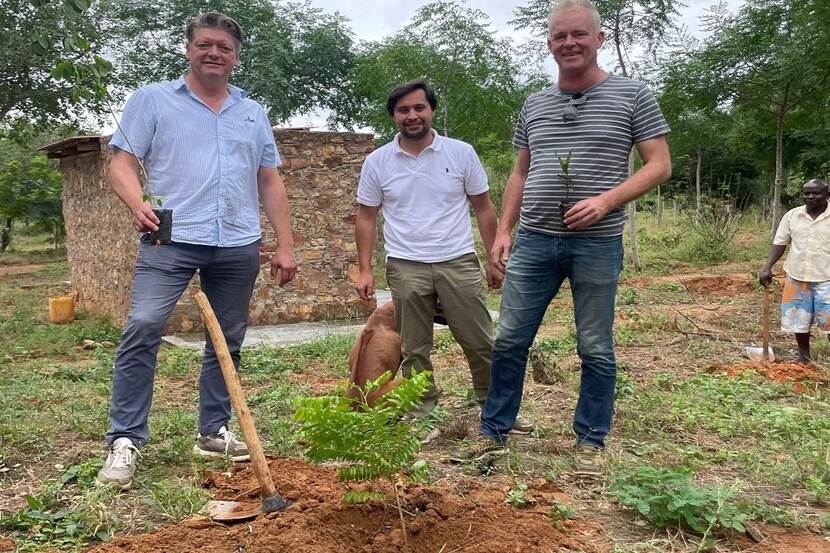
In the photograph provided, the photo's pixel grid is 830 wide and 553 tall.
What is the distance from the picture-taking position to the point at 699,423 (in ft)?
13.8

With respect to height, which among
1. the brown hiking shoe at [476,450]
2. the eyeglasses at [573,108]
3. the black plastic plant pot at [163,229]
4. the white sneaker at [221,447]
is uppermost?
the eyeglasses at [573,108]

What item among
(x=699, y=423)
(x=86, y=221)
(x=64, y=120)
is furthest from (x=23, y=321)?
(x=699, y=423)

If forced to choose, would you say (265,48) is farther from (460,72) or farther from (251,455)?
(251,455)

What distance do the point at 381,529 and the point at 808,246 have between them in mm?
5020

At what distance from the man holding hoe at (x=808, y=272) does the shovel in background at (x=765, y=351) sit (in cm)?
18

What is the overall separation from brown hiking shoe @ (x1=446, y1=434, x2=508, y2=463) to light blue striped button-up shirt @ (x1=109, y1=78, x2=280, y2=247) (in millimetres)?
1382

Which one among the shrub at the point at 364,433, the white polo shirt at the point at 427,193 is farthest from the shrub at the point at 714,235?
the shrub at the point at 364,433

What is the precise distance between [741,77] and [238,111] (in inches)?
445

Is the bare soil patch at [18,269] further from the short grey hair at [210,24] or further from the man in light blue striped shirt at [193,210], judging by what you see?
the short grey hair at [210,24]

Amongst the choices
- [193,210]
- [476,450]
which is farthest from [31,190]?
[476,450]

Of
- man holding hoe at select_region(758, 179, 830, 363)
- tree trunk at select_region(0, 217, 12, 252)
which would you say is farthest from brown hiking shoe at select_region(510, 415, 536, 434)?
tree trunk at select_region(0, 217, 12, 252)

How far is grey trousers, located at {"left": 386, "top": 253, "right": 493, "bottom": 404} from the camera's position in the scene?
382cm

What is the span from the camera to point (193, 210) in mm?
3295

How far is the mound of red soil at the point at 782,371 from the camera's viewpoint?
5419 mm
